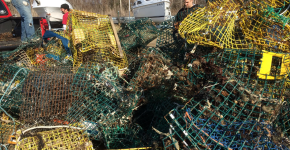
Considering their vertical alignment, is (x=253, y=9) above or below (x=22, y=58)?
above

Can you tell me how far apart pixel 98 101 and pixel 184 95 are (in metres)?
0.85

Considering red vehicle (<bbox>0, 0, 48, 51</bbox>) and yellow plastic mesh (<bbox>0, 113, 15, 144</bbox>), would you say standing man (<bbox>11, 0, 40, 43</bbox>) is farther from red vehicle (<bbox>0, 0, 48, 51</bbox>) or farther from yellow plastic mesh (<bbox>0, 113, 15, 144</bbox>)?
yellow plastic mesh (<bbox>0, 113, 15, 144</bbox>)

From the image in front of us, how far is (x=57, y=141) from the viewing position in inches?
67.1

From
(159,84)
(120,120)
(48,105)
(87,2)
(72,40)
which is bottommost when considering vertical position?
(120,120)

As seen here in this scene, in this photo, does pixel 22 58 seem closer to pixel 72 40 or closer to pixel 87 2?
pixel 72 40

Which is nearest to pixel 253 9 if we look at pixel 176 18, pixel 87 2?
pixel 176 18

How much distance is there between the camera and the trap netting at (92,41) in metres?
2.83

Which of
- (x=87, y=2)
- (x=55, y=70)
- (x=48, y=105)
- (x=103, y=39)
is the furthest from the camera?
(x=87, y=2)

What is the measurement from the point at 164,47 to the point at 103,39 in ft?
3.07

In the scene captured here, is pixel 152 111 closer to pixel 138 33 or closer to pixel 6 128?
pixel 6 128

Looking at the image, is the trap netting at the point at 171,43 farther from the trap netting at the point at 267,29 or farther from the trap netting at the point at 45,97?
the trap netting at the point at 45,97

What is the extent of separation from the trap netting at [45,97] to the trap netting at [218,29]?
4.37ft

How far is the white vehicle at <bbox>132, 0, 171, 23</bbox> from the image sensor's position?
8367mm

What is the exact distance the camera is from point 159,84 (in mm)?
2123
